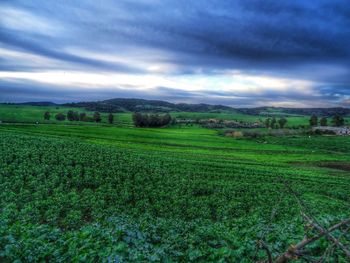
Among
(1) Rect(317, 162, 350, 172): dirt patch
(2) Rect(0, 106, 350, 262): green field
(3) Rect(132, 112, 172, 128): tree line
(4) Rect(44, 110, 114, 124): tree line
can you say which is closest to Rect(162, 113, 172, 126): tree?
(3) Rect(132, 112, 172, 128): tree line

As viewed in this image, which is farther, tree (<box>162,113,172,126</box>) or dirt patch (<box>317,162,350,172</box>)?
tree (<box>162,113,172,126</box>)

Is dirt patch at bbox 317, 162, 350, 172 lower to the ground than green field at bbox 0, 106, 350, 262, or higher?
lower

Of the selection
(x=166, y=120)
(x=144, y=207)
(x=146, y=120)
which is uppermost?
(x=146, y=120)

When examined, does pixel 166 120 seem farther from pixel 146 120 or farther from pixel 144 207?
pixel 144 207

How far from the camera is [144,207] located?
66.2ft

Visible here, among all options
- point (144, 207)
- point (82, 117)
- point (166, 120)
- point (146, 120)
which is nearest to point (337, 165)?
point (144, 207)

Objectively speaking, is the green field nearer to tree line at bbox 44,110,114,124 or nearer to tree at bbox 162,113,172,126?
tree at bbox 162,113,172,126

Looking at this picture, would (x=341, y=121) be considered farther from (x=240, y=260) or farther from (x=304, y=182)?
(x=240, y=260)

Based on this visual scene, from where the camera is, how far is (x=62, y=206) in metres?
18.0

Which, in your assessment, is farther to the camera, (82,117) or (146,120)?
(82,117)

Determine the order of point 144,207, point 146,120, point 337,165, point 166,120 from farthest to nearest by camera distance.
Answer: point 166,120
point 146,120
point 337,165
point 144,207

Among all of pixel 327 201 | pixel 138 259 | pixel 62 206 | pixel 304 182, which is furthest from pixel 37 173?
pixel 304 182

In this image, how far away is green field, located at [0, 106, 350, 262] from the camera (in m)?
8.38

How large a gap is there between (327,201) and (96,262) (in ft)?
79.5
